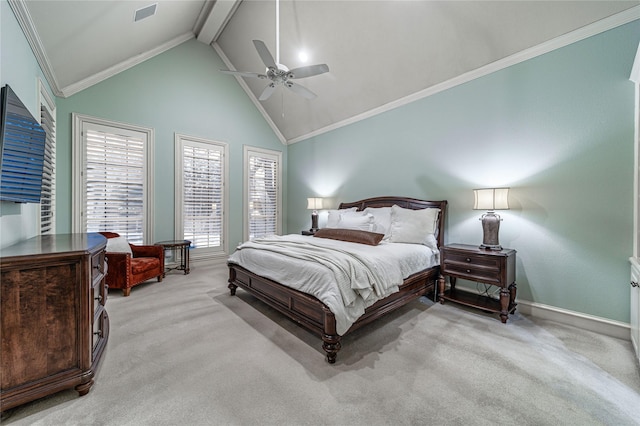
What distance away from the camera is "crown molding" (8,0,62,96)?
2.14 metres

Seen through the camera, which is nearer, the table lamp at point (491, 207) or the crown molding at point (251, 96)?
the table lamp at point (491, 207)

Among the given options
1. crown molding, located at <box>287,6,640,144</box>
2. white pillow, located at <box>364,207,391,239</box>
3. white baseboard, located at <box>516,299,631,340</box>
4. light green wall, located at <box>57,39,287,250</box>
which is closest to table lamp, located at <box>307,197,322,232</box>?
white pillow, located at <box>364,207,391,239</box>

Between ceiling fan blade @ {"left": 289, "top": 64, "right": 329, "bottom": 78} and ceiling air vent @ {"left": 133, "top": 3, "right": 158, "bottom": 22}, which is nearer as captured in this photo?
ceiling fan blade @ {"left": 289, "top": 64, "right": 329, "bottom": 78}

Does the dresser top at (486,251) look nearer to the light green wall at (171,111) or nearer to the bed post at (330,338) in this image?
the bed post at (330,338)

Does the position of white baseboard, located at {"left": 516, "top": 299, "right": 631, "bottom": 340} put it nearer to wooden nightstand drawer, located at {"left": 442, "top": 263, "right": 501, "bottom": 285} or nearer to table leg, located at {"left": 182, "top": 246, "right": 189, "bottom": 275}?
wooden nightstand drawer, located at {"left": 442, "top": 263, "right": 501, "bottom": 285}

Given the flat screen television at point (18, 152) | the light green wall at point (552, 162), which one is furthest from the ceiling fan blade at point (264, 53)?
the light green wall at point (552, 162)

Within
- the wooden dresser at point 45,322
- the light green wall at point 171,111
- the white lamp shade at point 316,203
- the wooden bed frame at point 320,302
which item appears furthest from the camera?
the white lamp shade at point 316,203

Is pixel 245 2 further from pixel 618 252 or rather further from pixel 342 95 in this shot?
pixel 618 252

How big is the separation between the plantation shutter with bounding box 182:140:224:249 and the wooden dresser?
11.7 ft

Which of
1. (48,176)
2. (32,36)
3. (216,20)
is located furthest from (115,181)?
(216,20)

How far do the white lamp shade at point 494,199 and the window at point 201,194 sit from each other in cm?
478

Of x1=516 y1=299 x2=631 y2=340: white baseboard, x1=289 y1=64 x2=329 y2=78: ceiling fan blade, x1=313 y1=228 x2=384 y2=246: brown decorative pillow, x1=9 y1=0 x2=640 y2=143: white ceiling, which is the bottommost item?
x1=516 y1=299 x2=631 y2=340: white baseboard

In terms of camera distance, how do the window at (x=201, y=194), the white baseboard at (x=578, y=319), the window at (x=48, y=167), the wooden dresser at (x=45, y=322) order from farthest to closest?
the window at (x=201, y=194) < the window at (x=48, y=167) < the white baseboard at (x=578, y=319) < the wooden dresser at (x=45, y=322)

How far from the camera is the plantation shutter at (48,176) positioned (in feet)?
10.4
